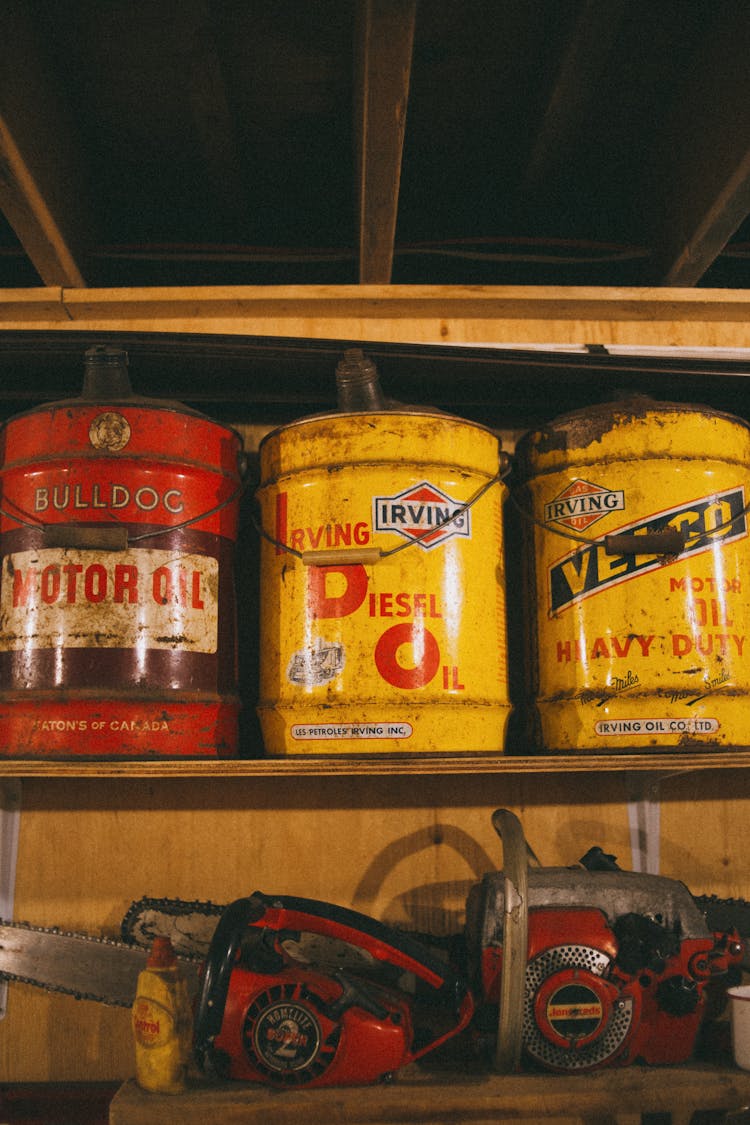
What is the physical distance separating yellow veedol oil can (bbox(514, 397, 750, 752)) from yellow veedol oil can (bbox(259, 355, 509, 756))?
12 cm

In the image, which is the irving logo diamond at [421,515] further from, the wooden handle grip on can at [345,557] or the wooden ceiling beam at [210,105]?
the wooden ceiling beam at [210,105]

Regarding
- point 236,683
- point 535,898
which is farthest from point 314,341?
point 535,898

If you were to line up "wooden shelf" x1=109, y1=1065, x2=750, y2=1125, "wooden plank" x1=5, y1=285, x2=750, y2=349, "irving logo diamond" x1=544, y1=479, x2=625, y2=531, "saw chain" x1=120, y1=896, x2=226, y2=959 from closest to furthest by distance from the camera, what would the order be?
"wooden shelf" x1=109, y1=1065, x2=750, y2=1125 < "irving logo diamond" x1=544, y1=479, x2=625, y2=531 < "saw chain" x1=120, y1=896, x2=226, y2=959 < "wooden plank" x1=5, y1=285, x2=750, y2=349

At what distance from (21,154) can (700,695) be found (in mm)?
1468

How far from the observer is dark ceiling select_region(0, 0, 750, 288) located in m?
1.34

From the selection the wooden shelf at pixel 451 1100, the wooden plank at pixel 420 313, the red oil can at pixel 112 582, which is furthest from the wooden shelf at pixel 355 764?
the wooden plank at pixel 420 313

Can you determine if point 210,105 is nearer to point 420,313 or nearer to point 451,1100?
point 420,313

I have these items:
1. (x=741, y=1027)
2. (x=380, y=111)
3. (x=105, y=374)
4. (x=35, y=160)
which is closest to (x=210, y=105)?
(x=35, y=160)

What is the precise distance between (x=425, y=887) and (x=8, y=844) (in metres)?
0.87

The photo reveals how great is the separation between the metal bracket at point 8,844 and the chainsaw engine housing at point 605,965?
0.95 metres

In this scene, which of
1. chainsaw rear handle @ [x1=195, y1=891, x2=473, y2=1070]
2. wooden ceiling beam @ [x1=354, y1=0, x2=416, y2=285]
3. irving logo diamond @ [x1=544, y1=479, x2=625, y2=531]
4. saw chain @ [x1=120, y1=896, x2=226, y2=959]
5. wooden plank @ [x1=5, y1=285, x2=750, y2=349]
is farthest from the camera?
wooden plank @ [x1=5, y1=285, x2=750, y2=349]

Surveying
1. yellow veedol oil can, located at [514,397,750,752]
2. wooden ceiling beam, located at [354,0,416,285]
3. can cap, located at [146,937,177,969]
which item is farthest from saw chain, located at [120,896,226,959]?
wooden ceiling beam, located at [354,0,416,285]

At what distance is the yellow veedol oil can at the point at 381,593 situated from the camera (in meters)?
1.33

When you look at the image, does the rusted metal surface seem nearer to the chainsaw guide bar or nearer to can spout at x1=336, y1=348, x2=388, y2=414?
can spout at x1=336, y1=348, x2=388, y2=414
